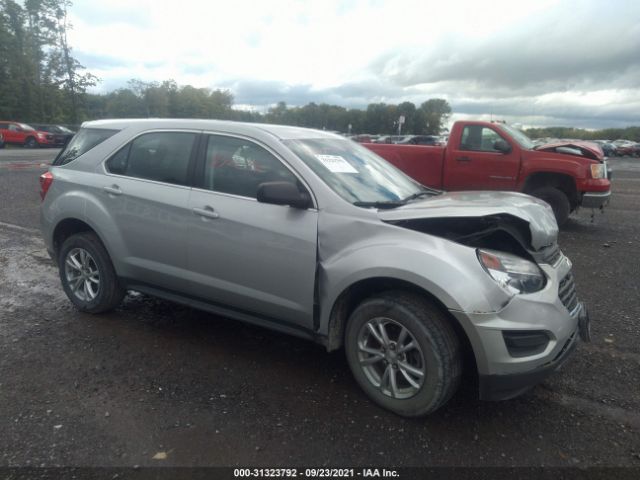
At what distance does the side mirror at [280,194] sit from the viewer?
3.10 meters

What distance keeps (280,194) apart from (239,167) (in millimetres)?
663

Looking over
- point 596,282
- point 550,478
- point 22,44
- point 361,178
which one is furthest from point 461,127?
point 22,44

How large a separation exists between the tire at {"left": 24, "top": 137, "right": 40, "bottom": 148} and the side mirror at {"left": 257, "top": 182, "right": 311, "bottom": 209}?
35317mm

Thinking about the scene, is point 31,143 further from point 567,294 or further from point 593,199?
point 567,294

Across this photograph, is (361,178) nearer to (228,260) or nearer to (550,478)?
(228,260)

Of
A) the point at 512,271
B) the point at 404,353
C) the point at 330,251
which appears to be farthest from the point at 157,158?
the point at 512,271

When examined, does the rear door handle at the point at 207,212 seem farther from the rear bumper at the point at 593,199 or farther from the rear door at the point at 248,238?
the rear bumper at the point at 593,199

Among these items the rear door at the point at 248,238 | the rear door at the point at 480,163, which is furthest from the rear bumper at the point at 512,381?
the rear door at the point at 480,163

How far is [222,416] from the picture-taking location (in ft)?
9.75

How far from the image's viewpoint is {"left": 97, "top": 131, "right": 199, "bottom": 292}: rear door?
149 inches

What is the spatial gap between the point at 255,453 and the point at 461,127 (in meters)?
8.03

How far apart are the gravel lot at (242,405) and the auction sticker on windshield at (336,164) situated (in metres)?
1.42

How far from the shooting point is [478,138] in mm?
9148

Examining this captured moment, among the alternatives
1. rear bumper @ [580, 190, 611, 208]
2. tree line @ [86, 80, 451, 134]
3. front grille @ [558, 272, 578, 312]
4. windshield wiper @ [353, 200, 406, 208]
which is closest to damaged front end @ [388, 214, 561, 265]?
front grille @ [558, 272, 578, 312]
